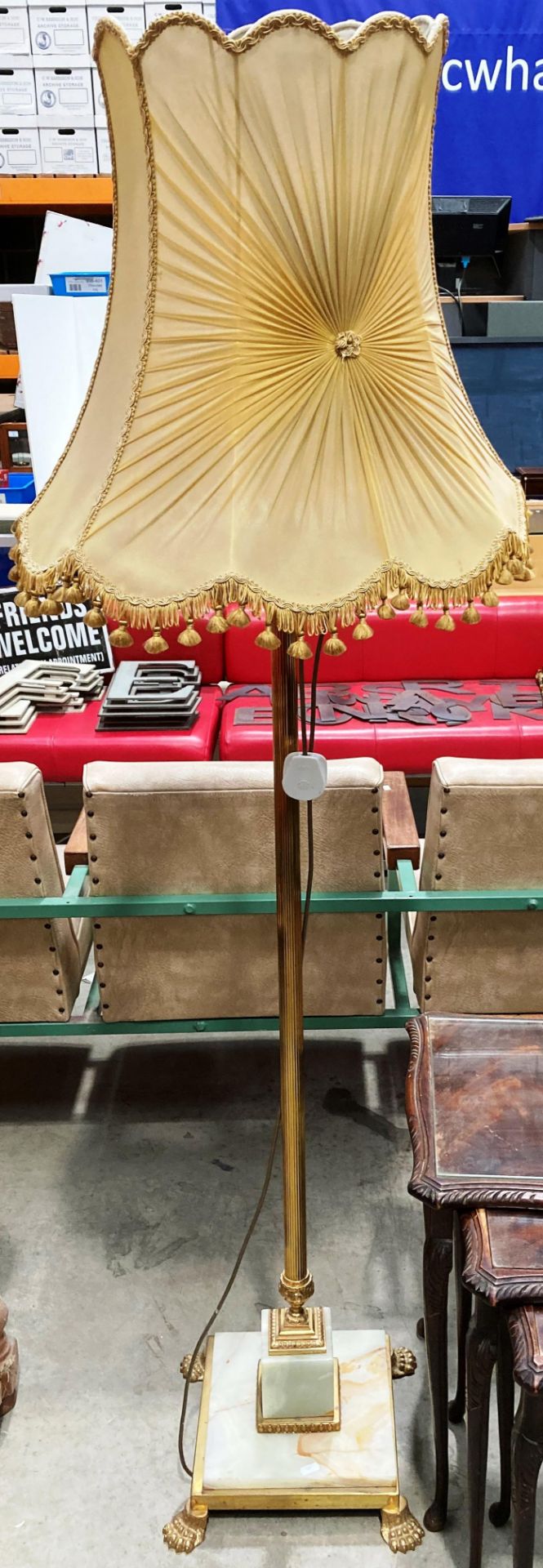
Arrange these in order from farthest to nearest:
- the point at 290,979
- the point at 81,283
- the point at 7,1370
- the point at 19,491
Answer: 1. the point at 19,491
2. the point at 81,283
3. the point at 7,1370
4. the point at 290,979

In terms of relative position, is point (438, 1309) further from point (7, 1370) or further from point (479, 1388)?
point (7, 1370)

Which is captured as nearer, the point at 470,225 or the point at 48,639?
the point at 48,639

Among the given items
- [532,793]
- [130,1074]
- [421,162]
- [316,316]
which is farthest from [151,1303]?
[421,162]

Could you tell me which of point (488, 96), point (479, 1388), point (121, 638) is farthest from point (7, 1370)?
point (488, 96)

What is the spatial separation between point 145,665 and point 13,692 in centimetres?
55

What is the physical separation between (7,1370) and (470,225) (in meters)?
5.61

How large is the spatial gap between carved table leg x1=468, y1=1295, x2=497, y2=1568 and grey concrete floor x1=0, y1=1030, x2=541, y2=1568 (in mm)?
297

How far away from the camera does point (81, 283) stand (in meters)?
4.17

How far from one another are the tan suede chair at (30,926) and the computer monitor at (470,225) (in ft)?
14.9

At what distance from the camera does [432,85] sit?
3.62ft

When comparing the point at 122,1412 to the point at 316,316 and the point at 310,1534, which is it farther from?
the point at 316,316

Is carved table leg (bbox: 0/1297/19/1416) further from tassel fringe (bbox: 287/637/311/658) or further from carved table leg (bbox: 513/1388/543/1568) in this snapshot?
tassel fringe (bbox: 287/637/311/658)

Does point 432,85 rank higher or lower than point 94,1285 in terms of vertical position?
higher

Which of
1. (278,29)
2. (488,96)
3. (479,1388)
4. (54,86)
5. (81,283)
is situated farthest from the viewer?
(488,96)
